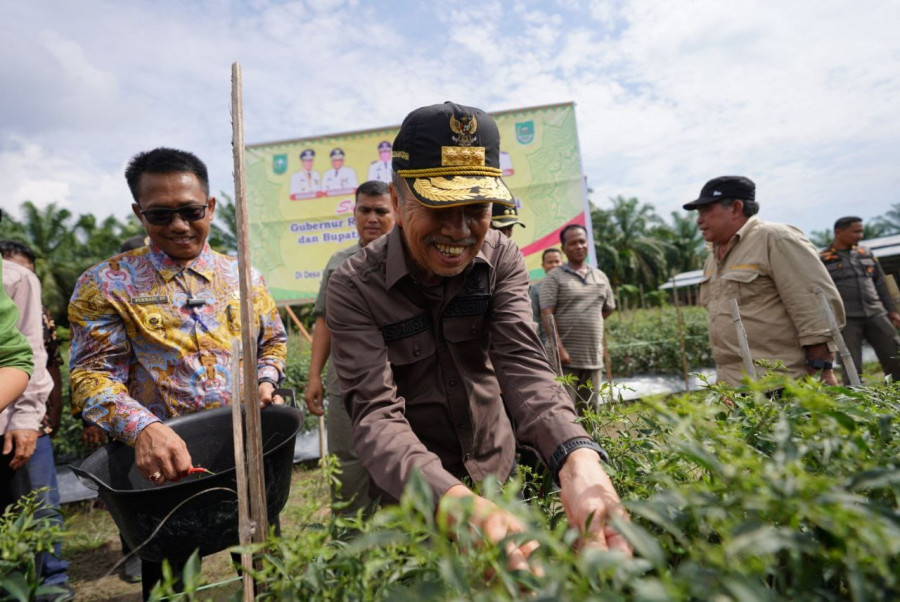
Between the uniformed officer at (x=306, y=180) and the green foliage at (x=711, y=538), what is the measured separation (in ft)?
22.1

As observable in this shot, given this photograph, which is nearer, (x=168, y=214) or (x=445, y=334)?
(x=445, y=334)

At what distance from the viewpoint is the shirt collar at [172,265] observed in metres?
2.12

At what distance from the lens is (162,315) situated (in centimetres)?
203

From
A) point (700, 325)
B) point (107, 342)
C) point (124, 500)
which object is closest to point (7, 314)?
point (107, 342)

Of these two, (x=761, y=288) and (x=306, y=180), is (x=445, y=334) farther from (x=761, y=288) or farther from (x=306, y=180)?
(x=306, y=180)

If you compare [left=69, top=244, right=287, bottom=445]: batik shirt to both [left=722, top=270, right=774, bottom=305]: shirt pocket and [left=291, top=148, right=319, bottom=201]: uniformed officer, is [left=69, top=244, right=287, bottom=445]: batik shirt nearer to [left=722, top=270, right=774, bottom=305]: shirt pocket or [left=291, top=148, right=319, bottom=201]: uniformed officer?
[left=722, top=270, right=774, bottom=305]: shirt pocket

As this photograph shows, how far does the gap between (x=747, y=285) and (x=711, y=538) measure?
279 centimetres

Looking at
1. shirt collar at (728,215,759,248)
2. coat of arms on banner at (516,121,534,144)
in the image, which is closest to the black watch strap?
shirt collar at (728,215,759,248)

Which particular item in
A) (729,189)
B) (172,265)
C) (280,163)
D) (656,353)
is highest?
(280,163)

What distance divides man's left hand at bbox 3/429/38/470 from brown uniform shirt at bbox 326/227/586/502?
2.08 metres

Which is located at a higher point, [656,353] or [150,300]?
[150,300]

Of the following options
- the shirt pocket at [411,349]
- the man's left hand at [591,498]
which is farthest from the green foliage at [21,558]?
the shirt pocket at [411,349]

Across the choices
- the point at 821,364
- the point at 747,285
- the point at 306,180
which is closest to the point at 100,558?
the point at 306,180

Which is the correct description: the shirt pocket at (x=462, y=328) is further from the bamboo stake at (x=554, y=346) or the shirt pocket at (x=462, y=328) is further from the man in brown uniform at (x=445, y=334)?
the bamboo stake at (x=554, y=346)
